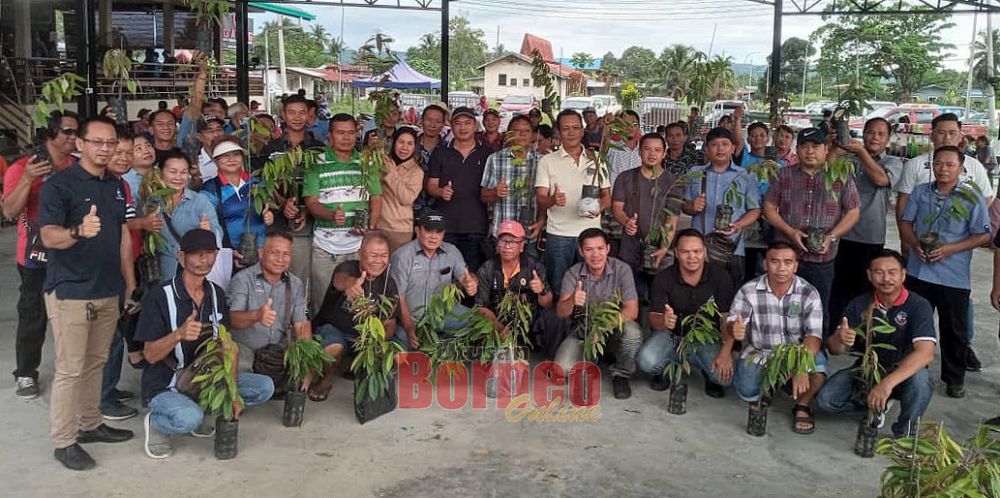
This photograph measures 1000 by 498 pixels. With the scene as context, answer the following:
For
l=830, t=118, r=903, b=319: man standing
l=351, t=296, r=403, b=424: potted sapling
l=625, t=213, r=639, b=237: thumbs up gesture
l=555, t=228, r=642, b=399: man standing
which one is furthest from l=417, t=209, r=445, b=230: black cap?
l=830, t=118, r=903, b=319: man standing

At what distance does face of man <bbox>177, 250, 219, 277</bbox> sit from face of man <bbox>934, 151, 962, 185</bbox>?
418cm

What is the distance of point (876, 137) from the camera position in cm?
574

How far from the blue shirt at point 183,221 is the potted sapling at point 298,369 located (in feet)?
2.64

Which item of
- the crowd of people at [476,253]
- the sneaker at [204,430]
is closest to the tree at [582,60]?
the crowd of people at [476,253]

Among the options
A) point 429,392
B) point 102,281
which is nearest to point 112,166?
point 102,281

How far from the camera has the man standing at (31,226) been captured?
425cm

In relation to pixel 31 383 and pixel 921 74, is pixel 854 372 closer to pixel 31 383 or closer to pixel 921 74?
pixel 31 383

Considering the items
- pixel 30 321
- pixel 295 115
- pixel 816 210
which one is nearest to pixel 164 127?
pixel 295 115

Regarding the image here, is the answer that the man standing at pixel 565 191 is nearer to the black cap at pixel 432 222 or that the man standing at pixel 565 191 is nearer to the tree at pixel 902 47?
the black cap at pixel 432 222

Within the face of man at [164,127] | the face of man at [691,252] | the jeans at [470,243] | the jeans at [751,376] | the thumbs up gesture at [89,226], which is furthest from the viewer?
the jeans at [470,243]

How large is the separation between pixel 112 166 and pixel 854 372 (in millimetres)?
3937

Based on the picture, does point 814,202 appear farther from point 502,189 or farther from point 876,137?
point 502,189

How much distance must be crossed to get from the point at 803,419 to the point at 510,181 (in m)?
2.44

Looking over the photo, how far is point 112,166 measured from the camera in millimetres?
4215
